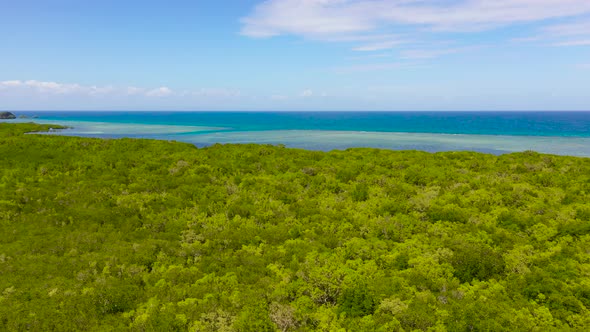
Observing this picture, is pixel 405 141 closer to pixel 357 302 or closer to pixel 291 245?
pixel 291 245

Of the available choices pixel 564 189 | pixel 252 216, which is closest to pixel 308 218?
pixel 252 216

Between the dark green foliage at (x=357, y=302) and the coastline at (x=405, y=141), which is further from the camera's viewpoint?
the coastline at (x=405, y=141)

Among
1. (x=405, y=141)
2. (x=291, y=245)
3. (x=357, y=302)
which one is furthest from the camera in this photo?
(x=405, y=141)

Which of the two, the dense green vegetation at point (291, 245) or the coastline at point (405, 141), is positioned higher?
the coastline at point (405, 141)

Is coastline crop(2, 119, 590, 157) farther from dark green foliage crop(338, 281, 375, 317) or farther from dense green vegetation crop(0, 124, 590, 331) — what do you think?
dark green foliage crop(338, 281, 375, 317)

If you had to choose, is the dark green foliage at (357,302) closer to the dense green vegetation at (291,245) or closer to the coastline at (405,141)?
the dense green vegetation at (291,245)

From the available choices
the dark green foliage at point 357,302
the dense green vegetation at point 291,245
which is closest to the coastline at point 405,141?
the dense green vegetation at point 291,245

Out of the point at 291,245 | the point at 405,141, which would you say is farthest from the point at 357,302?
the point at 405,141

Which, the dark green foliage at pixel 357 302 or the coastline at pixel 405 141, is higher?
the coastline at pixel 405 141

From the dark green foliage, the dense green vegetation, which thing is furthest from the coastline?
the dark green foliage

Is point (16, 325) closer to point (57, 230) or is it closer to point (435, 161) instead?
point (57, 230)
